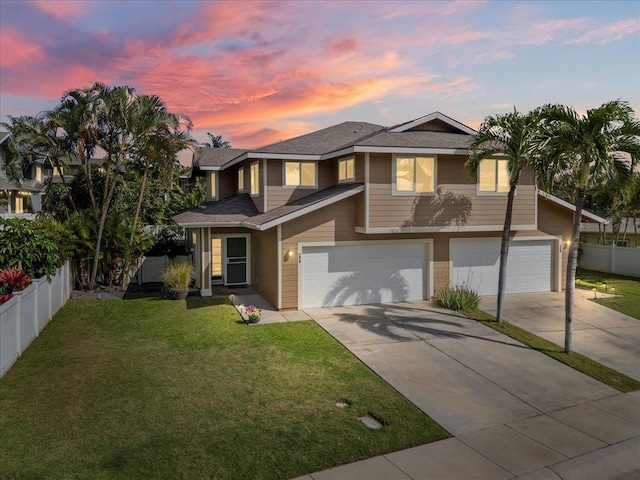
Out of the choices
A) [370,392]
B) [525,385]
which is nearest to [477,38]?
[525,385]

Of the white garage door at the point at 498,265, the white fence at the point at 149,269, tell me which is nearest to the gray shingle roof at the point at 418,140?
the white garage door at the point at 498,265

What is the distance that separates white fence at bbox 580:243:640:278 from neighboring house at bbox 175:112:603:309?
21.7 ft

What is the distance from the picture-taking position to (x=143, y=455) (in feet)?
20.1

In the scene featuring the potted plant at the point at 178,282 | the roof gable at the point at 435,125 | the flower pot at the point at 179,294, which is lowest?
the flower pot at the point at 179,294

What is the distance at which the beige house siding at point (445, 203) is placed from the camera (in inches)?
581

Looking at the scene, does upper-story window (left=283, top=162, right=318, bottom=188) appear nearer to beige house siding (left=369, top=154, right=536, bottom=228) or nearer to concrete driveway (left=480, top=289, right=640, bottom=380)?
beige house siding (left=369, top=154, right=536, bottom=228)

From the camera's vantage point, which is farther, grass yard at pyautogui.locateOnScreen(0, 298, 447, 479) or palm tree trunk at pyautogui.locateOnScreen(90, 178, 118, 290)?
palm tree trunk at pyautogui.locateOnScreen(90, 178, 118, 290)

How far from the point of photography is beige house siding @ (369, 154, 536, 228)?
1477cm

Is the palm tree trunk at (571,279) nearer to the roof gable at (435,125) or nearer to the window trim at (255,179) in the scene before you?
the roof gable at (435,125)

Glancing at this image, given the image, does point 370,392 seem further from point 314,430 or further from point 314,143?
point 314,143

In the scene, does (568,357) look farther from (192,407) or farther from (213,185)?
(213,185)

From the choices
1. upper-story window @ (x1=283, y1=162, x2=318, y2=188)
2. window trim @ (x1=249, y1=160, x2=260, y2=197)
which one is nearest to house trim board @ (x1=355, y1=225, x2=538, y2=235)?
upper-story window @ (x1=283, y1=162, x2=318, y2=188)

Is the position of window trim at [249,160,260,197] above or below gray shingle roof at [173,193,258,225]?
above

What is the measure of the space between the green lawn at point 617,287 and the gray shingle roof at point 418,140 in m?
7.78
